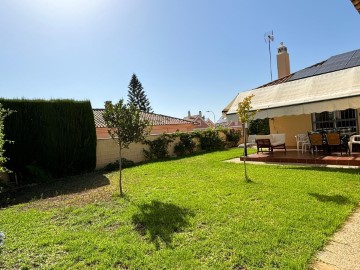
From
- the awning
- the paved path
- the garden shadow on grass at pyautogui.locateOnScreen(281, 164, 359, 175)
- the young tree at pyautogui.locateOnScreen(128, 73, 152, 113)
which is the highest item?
the young tree at pyautogui.locateOnScreen(128, 73, 152, 113)

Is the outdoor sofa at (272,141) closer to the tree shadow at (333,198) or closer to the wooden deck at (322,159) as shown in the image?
the wooden deck at (322,159)

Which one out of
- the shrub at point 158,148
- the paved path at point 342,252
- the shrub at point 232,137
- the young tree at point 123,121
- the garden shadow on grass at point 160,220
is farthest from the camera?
the shrub at point 232,137

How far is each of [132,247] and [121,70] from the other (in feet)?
69.0

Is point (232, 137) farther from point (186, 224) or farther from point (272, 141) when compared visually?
point (186, 224)

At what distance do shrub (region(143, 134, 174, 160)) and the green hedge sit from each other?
4709 millimetres

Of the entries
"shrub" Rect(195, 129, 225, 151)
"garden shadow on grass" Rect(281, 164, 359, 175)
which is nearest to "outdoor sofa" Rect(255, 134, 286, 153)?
"garden shadow on grass" Rect(281, 164, 359, 175)

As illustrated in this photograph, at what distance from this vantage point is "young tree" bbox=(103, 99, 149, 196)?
9648 mm

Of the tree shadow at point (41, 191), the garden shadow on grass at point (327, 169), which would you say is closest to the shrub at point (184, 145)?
the tree shadow at point (41, 191)

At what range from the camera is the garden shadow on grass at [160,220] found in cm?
543

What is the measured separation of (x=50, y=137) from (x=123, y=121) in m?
7.94

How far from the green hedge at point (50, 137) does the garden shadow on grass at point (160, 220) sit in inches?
395

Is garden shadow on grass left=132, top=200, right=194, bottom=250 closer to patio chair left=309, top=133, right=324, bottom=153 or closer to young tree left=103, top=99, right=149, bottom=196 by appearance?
young tree left=103, top=99, right=149, bottom=196

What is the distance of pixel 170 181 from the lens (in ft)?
36.3

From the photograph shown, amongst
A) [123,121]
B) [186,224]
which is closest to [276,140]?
[123,121]
